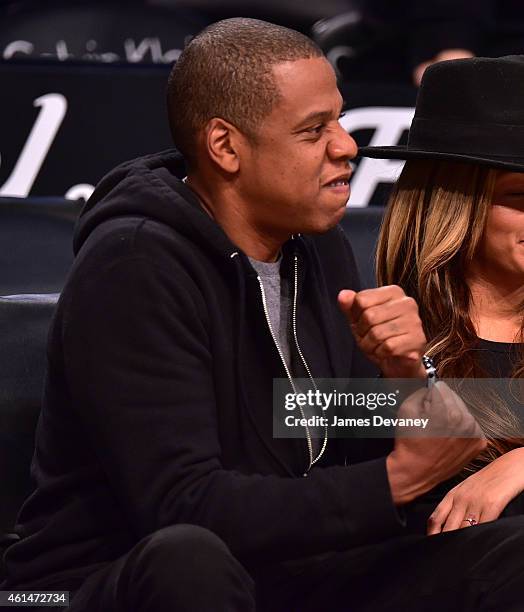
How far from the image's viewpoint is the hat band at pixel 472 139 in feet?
6.85

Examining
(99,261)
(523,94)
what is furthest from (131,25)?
(99,261)

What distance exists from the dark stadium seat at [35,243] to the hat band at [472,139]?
0.73m

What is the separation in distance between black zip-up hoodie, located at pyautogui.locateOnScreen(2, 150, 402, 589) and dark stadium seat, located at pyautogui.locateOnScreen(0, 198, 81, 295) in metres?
0.54

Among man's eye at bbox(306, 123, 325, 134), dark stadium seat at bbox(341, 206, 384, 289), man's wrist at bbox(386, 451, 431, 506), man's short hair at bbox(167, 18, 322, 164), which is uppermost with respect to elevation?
man's short hair at bbox(167, 18, 322, 164)

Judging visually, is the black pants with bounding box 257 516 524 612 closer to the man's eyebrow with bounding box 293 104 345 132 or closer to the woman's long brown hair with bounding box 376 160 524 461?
the woman's long brown hair with bounding box 376 160 524 461

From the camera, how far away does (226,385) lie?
1805mm

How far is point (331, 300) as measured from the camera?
81.9 inches

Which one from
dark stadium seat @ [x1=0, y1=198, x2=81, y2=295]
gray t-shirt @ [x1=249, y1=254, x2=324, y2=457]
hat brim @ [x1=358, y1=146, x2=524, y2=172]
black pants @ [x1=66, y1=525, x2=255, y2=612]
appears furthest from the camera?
dark stadium seat @ [x1=0, y1=198, x2=81, y2=295]

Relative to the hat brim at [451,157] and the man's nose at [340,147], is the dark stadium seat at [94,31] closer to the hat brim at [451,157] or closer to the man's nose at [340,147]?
the hat brim at [451,157]

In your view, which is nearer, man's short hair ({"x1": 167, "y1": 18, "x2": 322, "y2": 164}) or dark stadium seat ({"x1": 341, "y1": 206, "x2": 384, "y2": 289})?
man's short hair ({"x1": 167, "y1": 18, "x2": 322, "y2": 164})

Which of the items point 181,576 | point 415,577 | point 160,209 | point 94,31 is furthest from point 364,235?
point 94,31

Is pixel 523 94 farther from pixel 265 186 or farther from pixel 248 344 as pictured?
pixel 248 344

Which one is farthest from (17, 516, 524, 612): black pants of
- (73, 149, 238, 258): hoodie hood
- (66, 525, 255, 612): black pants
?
(73, 149, 238, 258): hoodie hood

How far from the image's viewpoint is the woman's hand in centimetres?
189
